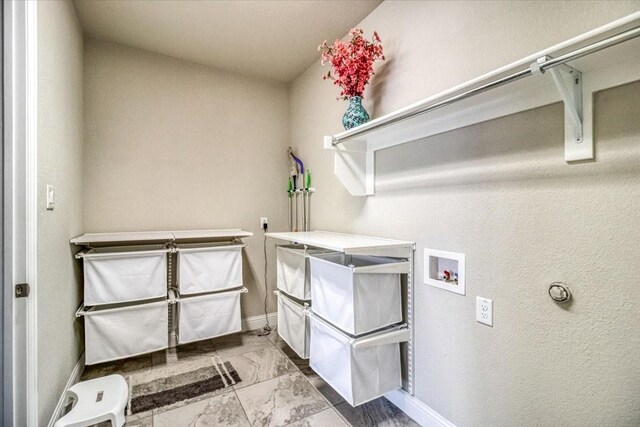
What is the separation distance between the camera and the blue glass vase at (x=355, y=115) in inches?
69.1

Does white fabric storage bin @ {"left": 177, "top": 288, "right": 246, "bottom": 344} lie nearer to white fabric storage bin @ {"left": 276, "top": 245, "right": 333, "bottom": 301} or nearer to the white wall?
white fabric storage bin @ {"left": 276, "top": 245, "right": 333, "bottom": 301}

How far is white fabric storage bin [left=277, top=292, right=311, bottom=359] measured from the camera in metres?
2.06

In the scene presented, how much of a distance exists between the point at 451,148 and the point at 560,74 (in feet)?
1.78

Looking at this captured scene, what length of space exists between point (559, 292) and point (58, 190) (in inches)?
94.1

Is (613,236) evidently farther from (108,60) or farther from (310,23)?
(108,60)

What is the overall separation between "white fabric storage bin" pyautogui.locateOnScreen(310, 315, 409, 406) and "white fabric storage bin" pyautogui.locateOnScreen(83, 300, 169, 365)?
1.28 meters

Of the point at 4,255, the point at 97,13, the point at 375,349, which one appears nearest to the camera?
the point at 4,255

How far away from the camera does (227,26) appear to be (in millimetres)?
2129

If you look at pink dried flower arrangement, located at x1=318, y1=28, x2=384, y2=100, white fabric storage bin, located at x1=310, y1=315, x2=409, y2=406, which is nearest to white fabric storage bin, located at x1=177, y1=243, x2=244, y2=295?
white fabric storage bin, located at x1=310, y1=315, x2=409, y2=406

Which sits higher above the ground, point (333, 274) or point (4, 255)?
point (4, 255)

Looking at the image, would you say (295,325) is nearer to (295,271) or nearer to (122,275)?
(295,271)

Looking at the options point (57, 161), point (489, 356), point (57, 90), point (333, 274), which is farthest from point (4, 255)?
point (489, 356)

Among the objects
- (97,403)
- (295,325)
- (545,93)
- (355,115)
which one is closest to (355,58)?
(355,115)

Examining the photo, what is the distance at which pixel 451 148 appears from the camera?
1431mm
